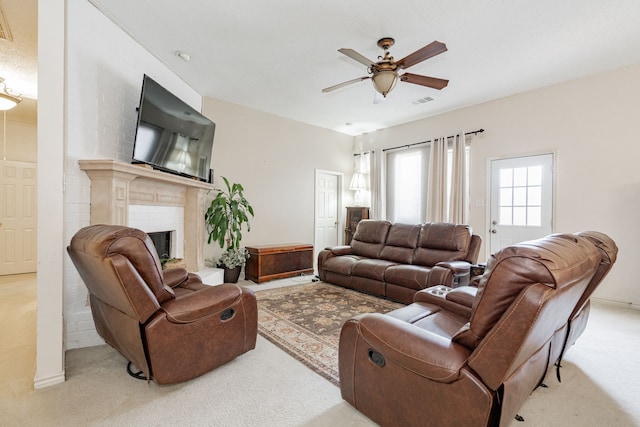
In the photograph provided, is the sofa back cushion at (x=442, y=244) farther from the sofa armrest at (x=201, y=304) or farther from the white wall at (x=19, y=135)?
the white wall at (x=19, y=135)

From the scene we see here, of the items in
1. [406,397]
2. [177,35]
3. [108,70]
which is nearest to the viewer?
[406,397]

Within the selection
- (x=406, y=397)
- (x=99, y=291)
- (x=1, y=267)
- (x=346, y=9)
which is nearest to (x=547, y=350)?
(x=406, y=397)

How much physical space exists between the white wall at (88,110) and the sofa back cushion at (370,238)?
335cm

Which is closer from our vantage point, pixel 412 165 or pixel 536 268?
pixel 536 268

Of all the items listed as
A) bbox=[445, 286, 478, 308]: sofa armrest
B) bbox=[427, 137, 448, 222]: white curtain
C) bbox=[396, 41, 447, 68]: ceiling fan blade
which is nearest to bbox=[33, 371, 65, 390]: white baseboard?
bbox=[445, 286, 478, 308]: sofa armrest

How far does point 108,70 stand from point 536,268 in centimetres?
362

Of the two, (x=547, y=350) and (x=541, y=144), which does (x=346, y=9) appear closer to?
(x=547, y=350)

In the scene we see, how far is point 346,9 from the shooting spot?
2551mm

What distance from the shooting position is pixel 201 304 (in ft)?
5.96

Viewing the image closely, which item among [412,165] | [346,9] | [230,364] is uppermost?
[346,9]

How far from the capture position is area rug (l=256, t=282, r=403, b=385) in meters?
2.28

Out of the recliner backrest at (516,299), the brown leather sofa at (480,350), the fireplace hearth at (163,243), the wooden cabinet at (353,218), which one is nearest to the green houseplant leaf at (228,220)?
the fireplace hearth at (163,243)

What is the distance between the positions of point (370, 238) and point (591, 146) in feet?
10.4

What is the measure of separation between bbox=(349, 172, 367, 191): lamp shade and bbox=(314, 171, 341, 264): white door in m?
0.35
